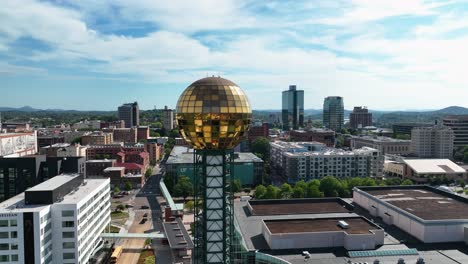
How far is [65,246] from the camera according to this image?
55.2 m

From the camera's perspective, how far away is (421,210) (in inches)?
2490

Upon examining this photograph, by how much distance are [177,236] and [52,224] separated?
21356 millimetres

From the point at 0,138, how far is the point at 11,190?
7987 centimetres

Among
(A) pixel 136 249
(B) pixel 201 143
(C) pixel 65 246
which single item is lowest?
(A) pixel 136 249

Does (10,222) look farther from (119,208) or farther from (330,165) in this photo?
(330,165)

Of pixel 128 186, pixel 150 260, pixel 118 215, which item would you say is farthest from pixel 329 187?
pixel 128 186

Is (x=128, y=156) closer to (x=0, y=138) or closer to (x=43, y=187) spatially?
(x=0, y=138)

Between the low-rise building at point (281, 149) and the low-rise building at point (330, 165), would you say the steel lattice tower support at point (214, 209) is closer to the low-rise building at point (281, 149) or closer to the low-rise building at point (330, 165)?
the low-rise building at point (330, 165)

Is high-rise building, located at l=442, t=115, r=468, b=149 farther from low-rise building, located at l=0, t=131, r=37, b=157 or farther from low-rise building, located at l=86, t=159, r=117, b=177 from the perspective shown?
low-rise building, located at l=0, t=131, r=37, b=157

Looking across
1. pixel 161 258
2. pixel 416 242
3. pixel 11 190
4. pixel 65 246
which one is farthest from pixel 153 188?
pixel 416 242

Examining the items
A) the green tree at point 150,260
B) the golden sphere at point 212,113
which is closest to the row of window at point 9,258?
the green tree at point 150,260

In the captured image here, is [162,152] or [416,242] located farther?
[162,152]

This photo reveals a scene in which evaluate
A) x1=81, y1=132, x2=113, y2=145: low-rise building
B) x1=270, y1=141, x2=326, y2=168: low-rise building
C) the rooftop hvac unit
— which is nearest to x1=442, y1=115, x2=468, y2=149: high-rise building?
x1=270, y1=141, x2=326, y2=168: low-rise building

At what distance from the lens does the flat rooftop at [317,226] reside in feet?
182
